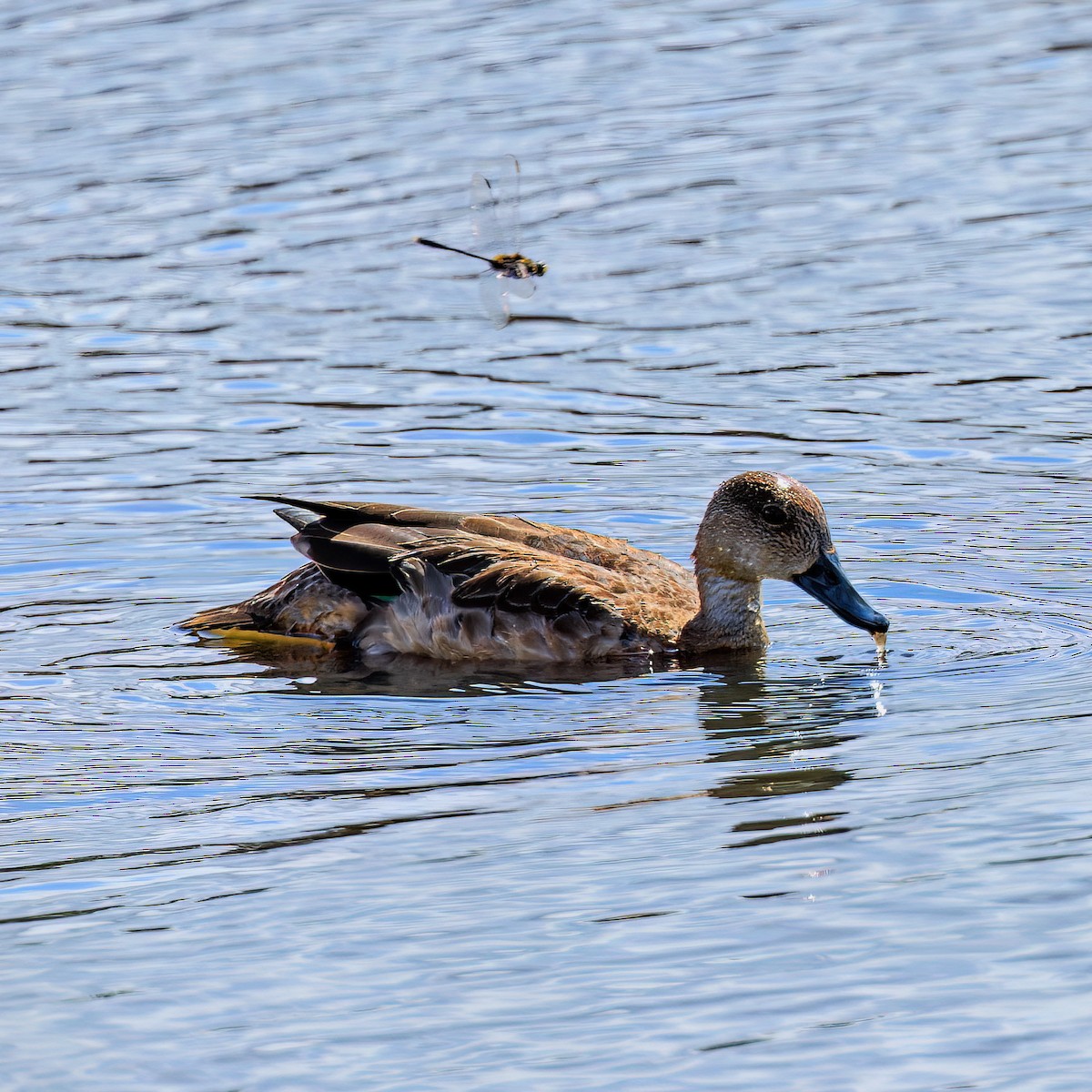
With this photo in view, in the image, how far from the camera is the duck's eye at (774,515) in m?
10.1

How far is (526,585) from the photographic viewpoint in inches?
391

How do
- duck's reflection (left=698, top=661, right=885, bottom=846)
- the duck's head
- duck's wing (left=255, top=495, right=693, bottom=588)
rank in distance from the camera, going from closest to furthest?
duck's reflection (left=698, top=661, right=885, bottom=846)
the duck's head
duck's wing (left=255, top=495, right=693, bottom=588)

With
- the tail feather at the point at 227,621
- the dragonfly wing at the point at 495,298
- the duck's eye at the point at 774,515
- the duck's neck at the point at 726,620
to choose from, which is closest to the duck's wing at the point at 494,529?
the duck's neck at the point at 726,620

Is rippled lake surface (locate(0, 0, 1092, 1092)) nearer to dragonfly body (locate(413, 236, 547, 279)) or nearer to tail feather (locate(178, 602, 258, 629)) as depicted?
tail feather (locate(178, 602, 258, 629))

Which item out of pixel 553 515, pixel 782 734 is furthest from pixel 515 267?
pixel 782 734

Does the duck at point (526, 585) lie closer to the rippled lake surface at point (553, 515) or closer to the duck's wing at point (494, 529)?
the duck's wing at point (494, 529)

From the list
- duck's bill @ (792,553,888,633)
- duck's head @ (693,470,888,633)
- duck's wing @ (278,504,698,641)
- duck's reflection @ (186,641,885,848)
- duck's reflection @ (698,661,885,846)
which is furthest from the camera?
duck's head @ (693,470,888,633)

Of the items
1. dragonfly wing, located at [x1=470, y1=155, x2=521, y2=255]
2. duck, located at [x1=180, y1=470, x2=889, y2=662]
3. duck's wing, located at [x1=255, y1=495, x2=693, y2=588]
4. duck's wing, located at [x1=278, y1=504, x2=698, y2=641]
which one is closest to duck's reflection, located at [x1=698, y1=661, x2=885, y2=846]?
duck, located at [x1=180, y1=470, x2=889, y2=662]

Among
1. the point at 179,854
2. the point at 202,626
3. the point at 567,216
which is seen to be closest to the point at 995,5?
the point at 567,216

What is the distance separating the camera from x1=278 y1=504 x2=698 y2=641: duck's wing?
994 cm

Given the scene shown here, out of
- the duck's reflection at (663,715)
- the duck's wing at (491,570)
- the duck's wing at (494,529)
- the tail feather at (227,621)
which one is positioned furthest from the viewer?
the duck's wing at (494,529)

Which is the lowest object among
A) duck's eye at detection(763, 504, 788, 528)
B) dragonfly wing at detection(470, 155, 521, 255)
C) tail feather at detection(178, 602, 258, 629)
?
tail feather at detection(178, 602, 258, 629)

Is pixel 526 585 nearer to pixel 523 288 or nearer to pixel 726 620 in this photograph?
pixel 726 620

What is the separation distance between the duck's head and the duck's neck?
2.3 inches
